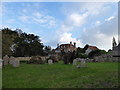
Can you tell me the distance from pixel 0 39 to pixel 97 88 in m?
16.8

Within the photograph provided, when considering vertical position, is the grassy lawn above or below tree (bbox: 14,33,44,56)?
below

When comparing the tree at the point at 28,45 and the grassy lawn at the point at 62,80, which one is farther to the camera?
the tree at the point at 28,45

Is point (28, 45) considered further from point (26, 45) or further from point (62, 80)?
point (62, 80)

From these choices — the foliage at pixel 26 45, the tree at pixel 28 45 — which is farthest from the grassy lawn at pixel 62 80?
the tree at pixel 28 45

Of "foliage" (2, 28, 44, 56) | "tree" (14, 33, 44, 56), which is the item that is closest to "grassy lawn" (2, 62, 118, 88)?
"foliage" (2, 28, 44, 56)

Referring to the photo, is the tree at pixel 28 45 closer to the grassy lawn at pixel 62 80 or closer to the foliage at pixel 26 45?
the foliage at pixel 26 45

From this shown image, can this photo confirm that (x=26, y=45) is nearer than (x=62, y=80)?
No

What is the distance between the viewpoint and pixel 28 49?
67.4 metres

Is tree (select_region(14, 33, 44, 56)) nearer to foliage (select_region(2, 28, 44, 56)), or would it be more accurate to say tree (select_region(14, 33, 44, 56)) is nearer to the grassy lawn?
foliage (select_region(2, 28, 44, 56))

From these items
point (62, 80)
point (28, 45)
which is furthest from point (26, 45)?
point (62, 80)

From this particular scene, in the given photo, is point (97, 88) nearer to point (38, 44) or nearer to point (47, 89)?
point (47, 89)

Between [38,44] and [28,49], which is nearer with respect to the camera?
[28,49]

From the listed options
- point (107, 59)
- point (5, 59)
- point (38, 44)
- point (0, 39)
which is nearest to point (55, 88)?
point (0, 39)

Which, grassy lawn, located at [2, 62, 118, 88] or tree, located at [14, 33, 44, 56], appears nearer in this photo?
grassy lawn, located at [2, 62, 118, 88]
